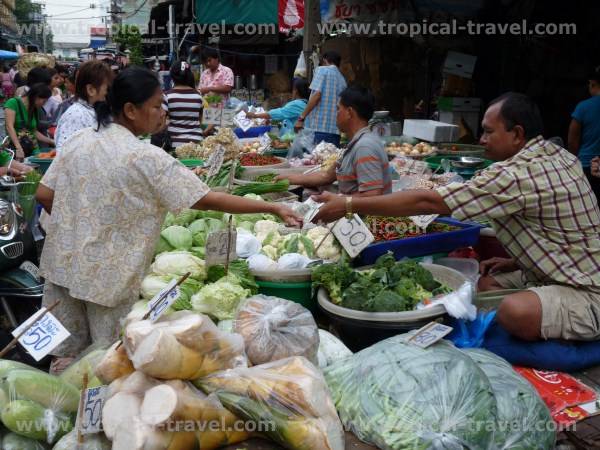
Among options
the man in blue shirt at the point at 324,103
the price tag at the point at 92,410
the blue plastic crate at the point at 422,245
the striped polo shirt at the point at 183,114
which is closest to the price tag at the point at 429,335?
the blue plastic crate at the point at 422,245

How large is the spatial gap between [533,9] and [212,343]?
784 cm

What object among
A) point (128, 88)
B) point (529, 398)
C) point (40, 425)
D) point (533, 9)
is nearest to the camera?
point (40, 425)

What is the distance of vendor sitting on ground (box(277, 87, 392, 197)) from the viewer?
4.04 m

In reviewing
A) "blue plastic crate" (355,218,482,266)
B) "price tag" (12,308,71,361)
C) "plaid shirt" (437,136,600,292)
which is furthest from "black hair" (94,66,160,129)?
"blue plastic crate" (355,218,482,266)

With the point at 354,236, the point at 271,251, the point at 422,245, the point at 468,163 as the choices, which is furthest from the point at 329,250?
the point at 468,163

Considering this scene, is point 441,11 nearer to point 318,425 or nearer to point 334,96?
point 334,96

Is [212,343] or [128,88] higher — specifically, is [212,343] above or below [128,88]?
below

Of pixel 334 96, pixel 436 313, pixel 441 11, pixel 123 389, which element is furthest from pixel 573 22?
pixel 123 389

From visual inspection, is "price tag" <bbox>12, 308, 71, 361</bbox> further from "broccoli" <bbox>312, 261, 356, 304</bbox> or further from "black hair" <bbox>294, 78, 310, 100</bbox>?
"black hair" <bbox>294, 78, 310, 100</bbox>

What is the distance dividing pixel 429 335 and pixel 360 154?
6.27 ft

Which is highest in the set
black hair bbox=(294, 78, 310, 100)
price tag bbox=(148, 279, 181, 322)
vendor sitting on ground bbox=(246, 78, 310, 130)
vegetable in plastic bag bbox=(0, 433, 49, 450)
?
black hair bbox=(294, 78, 310, 100)

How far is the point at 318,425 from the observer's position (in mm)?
1907

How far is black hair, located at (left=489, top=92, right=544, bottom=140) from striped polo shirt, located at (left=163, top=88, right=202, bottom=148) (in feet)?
16.0

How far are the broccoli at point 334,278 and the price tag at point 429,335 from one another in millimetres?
573
